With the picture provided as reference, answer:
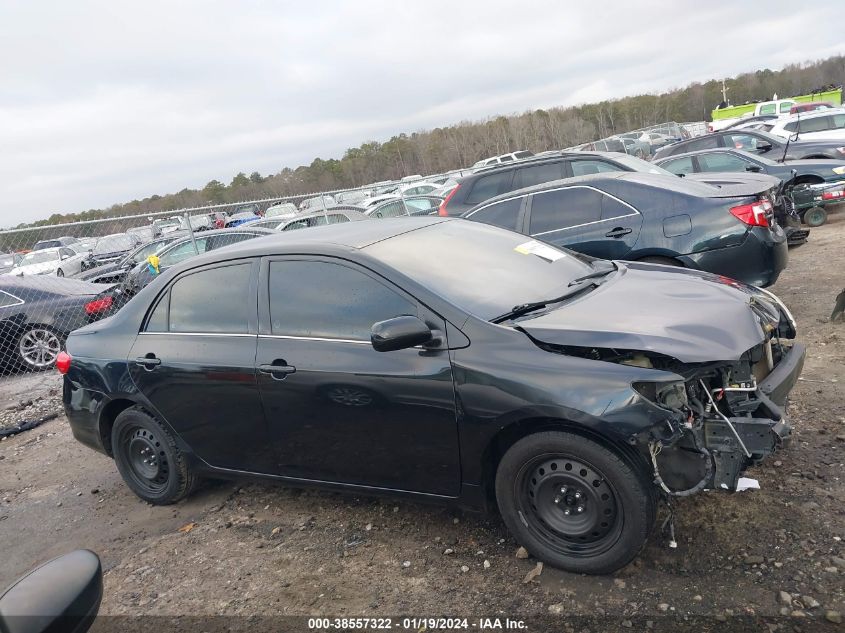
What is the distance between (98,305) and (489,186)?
6.06m

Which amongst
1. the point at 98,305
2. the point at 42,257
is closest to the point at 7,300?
the point at 98,305

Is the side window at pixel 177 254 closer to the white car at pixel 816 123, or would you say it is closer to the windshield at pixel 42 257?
the windshield at pixel 42 257

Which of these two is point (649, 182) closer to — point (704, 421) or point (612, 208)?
point (612, 208)

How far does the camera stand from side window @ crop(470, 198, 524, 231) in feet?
23.7

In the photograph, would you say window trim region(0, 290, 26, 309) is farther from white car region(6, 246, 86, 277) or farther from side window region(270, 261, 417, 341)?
white car region(6, 246, 86, 277)

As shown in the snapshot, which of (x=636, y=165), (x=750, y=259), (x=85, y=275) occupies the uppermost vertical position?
(x=636, y=165)

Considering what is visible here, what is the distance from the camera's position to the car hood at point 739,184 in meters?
6.02

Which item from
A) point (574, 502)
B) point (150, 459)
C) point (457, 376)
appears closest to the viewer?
point (574, 502)

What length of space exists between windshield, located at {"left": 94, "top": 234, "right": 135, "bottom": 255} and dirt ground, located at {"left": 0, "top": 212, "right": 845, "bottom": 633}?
1652 cm

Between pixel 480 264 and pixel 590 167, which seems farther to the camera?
pixel 590 167

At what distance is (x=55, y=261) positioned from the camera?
2236 cm

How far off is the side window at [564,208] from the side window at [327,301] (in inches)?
150

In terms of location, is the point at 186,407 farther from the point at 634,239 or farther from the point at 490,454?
the point at 634,239

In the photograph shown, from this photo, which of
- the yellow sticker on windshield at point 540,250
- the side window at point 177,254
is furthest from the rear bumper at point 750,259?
the side window at point 177,254
